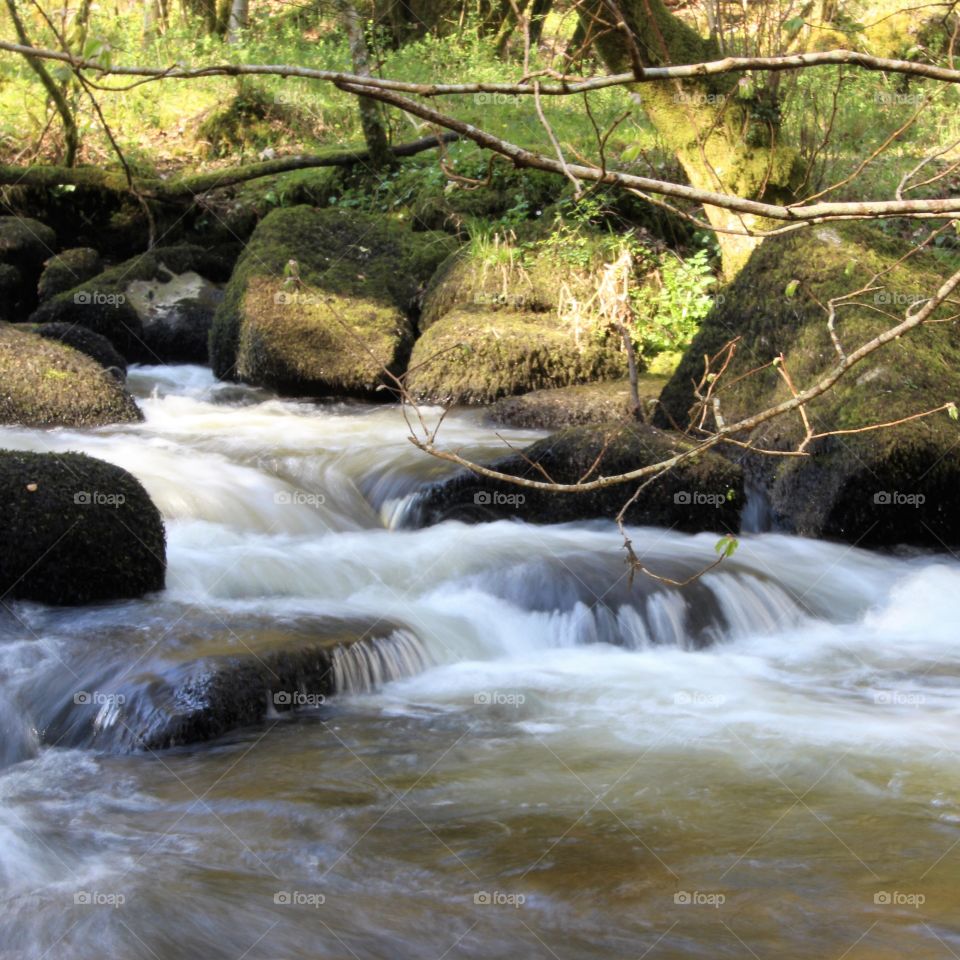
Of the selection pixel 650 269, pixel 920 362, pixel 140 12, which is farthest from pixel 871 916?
pixel 140 12

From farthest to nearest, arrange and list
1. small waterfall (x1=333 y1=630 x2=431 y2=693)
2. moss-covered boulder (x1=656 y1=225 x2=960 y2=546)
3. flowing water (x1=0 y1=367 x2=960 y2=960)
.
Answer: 1. moss-covered boulder (x1=656 y1=225 x2=960 y2=546)
2. small waterfall (x1=333 y1=630 x2=431 y2=693)
3. flowing water (x1=0 y1=367 x2=960 y2=960)

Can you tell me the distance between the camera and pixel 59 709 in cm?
475

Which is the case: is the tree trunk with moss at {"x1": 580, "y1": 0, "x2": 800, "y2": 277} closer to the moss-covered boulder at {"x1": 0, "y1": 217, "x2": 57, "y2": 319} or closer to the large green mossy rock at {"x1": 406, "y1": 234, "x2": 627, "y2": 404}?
the large green mossy rock at {"x1": 406, "y1": 234, "x2": 627, "y2": 404}

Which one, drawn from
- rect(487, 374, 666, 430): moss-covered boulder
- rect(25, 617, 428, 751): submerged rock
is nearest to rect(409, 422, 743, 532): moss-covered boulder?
rect(487, 374, 666, 430): moss-covered boulder

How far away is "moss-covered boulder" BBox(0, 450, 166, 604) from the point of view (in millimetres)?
5660

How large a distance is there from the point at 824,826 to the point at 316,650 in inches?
89.7

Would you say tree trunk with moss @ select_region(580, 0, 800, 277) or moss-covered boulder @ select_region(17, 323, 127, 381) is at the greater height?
tree trunk with moss @ select_region(580, 0, 800, 277)

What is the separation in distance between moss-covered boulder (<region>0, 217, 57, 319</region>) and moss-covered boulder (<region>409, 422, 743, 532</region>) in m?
6.91

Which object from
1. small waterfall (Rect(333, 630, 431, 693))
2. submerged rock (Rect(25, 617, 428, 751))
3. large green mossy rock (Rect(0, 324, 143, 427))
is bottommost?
small waterfall (Rect(333, 630, 431, 693))

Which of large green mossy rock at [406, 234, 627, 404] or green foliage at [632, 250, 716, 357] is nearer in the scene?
large green mossy rock at [406, 234, 627, 404]

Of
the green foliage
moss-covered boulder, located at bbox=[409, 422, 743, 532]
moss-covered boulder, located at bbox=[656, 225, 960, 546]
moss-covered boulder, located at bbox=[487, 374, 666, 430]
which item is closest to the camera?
moss-covered boulder, located at bbox=[656, 225, 960, 546]

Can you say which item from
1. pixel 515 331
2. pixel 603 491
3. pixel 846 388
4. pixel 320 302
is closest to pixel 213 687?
pixel 603 491

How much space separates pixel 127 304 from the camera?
1181cm

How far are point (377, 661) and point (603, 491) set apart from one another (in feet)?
8.69
